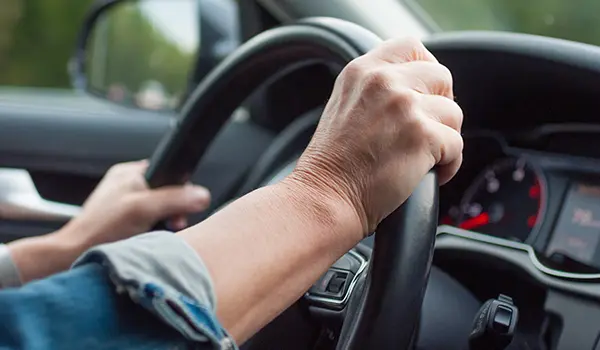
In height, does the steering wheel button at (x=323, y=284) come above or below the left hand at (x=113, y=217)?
above

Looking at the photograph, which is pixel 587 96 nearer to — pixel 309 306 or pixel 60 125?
pixel 309 306

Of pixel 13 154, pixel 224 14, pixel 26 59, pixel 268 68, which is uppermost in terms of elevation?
pixel 268 68

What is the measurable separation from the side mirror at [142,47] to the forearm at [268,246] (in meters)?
1.32

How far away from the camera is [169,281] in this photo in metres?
0.68

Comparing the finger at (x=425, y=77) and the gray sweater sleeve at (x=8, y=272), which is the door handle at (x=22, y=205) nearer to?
the gray sweater sleeve at (x=8, y=272)

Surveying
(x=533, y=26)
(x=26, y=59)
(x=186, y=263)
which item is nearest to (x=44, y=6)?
(x=26, y=59)

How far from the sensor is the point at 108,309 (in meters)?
0.67

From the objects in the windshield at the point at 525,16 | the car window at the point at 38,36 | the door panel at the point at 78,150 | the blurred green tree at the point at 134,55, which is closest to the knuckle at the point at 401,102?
the windshield at the point at 525,16

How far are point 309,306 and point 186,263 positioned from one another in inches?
12.9

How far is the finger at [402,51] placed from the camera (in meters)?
0.88

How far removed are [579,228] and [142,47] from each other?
6.71ft

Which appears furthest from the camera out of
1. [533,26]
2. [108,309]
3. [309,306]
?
[533,26]

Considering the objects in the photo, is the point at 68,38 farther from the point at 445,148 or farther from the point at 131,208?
the point at 445,148

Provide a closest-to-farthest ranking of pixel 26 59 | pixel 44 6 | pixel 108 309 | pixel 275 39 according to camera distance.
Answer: pixel 108 309, pixel 275 39, pixel 26 59, pixel 44 6
